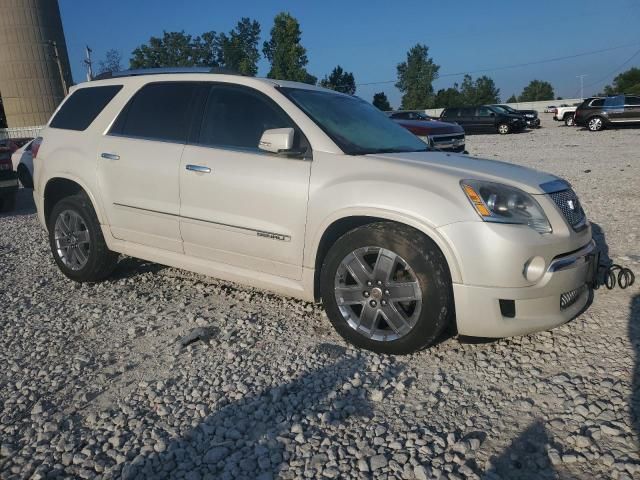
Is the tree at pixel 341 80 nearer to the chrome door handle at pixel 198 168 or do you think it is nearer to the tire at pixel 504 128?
the tire at pixel 504 128

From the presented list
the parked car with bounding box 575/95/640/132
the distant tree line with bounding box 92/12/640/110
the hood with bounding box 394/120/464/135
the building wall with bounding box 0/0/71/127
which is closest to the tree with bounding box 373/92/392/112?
the distant tree line with bounding box 92/12/640/110

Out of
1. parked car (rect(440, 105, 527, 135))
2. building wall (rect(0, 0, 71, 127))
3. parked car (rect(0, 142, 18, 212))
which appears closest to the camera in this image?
parked car (rect(0, 142, 18, 212))

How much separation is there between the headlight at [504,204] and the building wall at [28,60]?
5896cm

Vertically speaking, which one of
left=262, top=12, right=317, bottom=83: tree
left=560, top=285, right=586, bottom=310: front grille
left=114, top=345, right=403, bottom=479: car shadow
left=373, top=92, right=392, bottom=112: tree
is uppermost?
left=262, top=12, right=317, bottom=83: tree

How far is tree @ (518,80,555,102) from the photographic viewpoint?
96.2 metres

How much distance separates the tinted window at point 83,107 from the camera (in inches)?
182

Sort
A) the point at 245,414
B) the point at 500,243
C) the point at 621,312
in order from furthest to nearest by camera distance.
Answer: the point at 621,312 → the point at 500,243 → the point at 245,414

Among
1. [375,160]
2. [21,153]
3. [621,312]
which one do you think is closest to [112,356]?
[375,160]

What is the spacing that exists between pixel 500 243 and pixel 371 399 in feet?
3.76

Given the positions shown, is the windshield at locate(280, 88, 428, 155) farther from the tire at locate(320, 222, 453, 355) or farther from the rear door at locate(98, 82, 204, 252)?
the rear door at locate(98, 82, 204, 252)

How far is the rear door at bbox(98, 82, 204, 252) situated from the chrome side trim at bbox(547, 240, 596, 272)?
273 cm

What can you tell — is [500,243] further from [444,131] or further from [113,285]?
[444,131]

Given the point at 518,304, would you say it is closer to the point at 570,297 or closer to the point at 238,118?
the point at 570,297

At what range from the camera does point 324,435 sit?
97.0 inches
